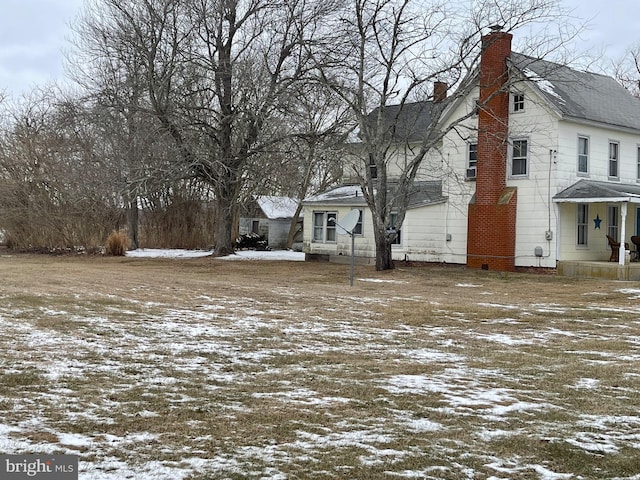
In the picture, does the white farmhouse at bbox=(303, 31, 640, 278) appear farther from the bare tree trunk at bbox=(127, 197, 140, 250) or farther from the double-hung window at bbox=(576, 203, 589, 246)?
the bare tree trunk at bbox=(127, 197, 140, 250)

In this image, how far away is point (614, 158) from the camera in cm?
2556

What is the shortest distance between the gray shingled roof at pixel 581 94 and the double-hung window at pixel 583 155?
75 centimetres

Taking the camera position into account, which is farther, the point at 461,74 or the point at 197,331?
the point at 461,74

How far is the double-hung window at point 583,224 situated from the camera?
24.4 m

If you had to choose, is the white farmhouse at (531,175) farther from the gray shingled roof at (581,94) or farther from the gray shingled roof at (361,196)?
the gray shingled roof at (361,196)

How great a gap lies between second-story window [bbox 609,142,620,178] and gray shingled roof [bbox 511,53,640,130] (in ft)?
2.41

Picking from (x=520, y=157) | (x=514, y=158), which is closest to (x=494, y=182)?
(x=514, y=158)

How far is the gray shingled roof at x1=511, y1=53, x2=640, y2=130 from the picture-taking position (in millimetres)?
23484

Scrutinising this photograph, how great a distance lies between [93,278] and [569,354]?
1333cm

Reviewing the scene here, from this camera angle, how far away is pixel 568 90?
82.7 feet

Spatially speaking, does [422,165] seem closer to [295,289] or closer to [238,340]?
[295,289]

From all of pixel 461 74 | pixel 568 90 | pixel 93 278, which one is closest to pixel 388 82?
pixel 461 74

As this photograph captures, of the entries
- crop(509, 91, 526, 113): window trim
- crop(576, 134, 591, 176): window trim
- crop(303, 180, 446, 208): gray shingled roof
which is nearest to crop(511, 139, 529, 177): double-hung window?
crop(509, 91, 526, 113): window trim

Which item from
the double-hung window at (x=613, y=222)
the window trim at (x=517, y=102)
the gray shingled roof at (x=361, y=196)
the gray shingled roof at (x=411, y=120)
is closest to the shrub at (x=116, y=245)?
the gray shingled roof at (x=361, y=196)
